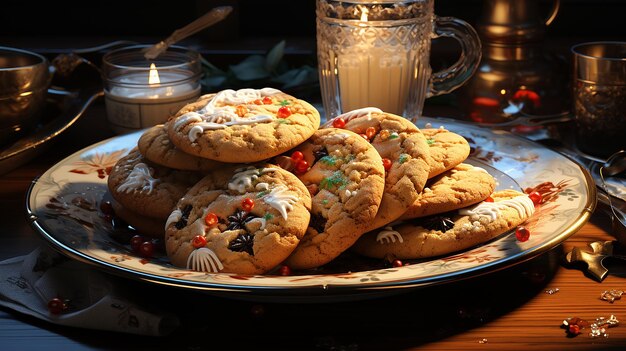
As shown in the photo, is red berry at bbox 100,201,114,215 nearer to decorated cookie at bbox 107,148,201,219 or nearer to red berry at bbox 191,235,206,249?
decorated cookie at bbox 107,148,201,219

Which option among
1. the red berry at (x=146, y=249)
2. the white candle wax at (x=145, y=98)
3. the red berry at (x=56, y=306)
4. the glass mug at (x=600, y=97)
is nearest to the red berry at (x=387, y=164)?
the red berry at (x=146, y=249)

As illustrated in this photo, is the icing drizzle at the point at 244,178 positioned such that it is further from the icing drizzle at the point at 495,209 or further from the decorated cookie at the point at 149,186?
the icing drizzle at the point at 495,209

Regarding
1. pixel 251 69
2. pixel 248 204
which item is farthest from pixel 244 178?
pixel 251 69

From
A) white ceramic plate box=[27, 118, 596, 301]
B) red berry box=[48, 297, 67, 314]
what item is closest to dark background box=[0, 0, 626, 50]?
white ceramic plate box=[27, 118, 596, 301]

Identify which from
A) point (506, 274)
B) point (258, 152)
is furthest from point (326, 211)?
point (506, 274)

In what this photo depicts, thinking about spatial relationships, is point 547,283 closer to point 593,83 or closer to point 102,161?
point 593,83

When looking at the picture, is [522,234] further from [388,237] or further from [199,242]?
[199,242]
